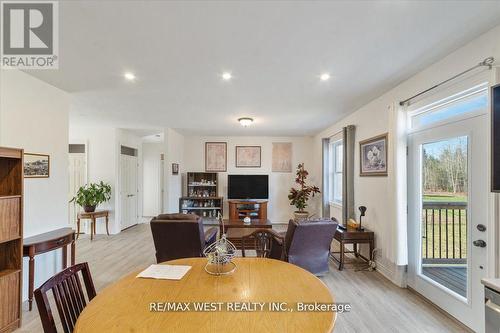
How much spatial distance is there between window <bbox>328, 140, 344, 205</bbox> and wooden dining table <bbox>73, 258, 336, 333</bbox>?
4.69 m

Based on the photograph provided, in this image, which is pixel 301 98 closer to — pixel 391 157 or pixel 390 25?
pixel 391 157

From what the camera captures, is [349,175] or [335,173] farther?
[335,173]

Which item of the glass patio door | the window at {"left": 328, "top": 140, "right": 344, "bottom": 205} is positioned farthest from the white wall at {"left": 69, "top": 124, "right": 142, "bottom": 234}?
the glass patio door

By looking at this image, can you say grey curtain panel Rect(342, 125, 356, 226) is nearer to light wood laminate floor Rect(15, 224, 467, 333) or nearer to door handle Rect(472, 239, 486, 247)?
light wood laminate floor Rect(15, 224, 467, 333)

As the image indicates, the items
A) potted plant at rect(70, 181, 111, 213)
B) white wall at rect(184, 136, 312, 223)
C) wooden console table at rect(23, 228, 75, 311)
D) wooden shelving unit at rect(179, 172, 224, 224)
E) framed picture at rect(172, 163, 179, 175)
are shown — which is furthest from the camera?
white wall at rect(184, 136, 312, 223)

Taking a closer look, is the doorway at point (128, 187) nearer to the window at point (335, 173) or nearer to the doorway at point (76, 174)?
the doorway at point (76, 174)

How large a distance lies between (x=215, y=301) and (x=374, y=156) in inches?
135

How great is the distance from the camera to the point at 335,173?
6.20 m

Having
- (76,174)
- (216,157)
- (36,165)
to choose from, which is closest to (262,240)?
(36,165)

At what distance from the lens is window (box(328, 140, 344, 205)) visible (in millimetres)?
5977

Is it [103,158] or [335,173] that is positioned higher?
[103,158]

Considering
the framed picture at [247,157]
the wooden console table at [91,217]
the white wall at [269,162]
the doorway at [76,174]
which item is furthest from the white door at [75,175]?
the framed picture at [247,157]

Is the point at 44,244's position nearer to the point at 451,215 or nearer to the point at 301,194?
the point at 451,215

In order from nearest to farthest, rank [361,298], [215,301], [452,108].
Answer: [215,301]
[452,108]
[361,298]
